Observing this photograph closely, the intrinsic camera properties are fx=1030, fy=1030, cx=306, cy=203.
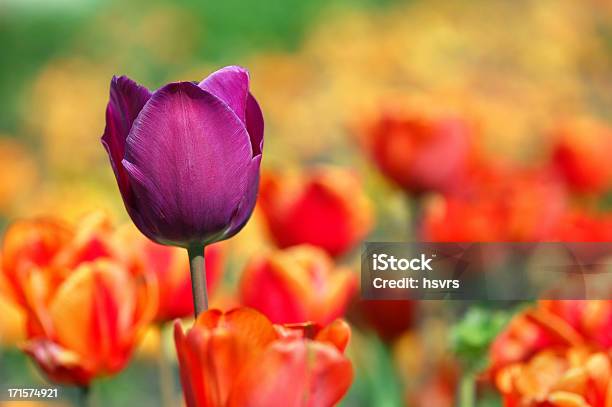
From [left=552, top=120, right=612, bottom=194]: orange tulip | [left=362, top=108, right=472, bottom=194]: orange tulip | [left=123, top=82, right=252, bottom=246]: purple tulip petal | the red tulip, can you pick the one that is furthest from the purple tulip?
[left=552, top=120, right=612, bottom=194]: orange tulip

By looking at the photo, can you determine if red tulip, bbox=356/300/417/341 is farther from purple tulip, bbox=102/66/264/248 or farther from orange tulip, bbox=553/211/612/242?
purple tulip, bbox=102/66/264/248

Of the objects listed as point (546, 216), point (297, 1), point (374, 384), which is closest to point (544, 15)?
point (297, 1)

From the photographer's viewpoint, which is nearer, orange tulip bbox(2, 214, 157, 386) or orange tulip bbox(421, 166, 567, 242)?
orange tulip bbox(2, 214, 157, 386)

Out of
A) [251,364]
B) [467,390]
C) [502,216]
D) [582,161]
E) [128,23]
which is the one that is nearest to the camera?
[251,364]

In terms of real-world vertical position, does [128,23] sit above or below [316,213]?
above

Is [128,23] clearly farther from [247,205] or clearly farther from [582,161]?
[247,205]

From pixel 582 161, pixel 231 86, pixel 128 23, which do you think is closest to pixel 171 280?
pixel 231 86

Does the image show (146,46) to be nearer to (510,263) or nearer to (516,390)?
(510,263)
